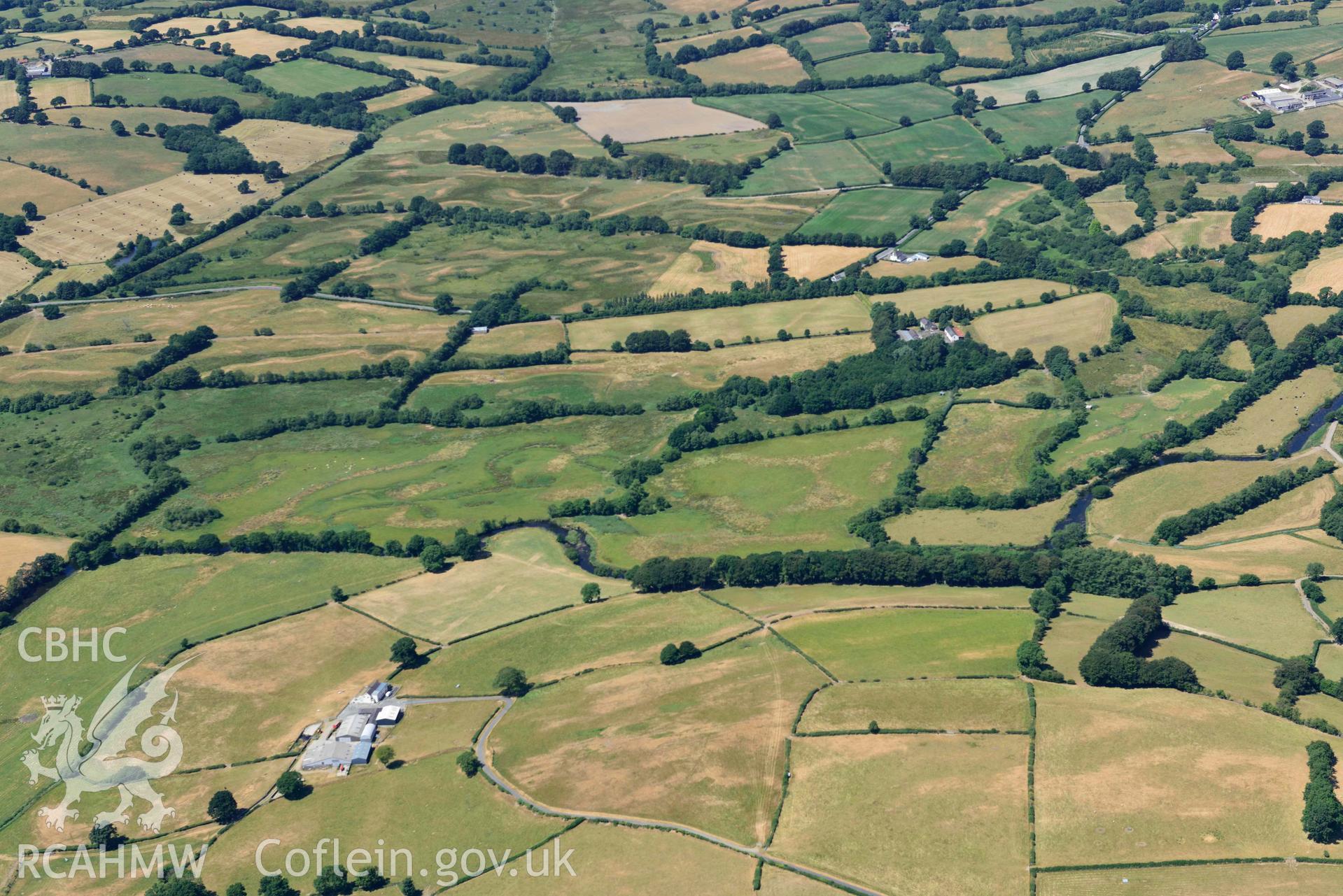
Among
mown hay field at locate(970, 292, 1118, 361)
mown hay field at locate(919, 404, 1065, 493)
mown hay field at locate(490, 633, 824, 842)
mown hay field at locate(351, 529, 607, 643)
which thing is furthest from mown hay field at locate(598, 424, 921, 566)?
mown hay field at locate(970, 292, 1118, 361)

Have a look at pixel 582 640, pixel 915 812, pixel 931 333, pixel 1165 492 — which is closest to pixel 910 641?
pixel 915 812

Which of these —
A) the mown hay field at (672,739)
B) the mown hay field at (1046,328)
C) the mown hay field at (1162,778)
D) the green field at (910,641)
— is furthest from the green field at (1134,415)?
the mown hay field at (672,739)

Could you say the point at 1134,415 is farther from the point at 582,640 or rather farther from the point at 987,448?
the point at 582,640

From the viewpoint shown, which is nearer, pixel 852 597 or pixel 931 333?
pixel 852 597

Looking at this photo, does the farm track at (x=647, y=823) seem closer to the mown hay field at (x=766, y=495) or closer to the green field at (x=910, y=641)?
the green field at (x=910, y=641)

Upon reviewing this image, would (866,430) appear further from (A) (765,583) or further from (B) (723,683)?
(B) (723,683)
